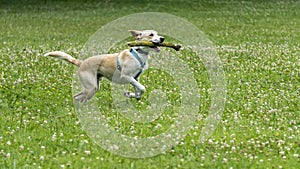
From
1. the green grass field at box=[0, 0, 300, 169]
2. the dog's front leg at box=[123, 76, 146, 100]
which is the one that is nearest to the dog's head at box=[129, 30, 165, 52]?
the dog's front leg at box=[123, 76, 146, 100]

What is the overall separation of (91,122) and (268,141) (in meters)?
2.86

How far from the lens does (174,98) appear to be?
12.6m

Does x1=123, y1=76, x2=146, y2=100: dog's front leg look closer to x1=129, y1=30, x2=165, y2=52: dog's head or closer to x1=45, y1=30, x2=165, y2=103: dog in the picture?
x1=45, y1=30, x2=165, y2=103: dog

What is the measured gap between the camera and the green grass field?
841 cm

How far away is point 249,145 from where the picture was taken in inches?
355

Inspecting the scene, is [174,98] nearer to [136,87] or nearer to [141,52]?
[136,87]

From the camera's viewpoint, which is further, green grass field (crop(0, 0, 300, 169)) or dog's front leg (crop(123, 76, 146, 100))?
dog's front leg (crop(123, 76, 146, 100))

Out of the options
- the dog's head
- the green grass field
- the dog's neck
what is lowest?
the green grass field

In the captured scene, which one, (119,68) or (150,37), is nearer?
(150,37)

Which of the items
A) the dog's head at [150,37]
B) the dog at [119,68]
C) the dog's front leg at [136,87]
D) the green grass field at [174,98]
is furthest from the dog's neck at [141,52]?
the green grass field at [174,98]

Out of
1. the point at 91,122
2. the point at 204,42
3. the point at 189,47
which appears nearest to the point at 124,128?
the point at 91,122

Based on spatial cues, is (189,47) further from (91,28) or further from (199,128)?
(199,128)

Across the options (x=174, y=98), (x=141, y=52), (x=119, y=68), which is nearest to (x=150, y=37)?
(x=141, y=52)

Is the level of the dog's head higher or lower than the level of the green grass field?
higher
